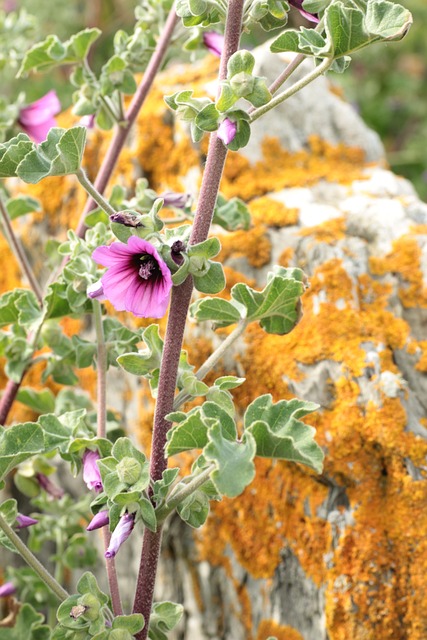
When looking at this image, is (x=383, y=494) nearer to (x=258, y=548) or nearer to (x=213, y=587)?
(x=258, y=548)

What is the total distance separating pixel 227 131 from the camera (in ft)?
3.18

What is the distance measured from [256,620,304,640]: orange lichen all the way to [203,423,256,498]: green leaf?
29.2 inches

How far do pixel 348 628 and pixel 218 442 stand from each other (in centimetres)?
69

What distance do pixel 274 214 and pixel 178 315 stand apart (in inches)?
31.8

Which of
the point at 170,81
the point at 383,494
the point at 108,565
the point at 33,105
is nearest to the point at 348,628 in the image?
the point at 383,494

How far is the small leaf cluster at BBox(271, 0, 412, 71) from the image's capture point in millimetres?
929

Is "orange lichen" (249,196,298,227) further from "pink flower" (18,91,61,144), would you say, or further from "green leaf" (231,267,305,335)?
"green leaf" (231,267,305,335)

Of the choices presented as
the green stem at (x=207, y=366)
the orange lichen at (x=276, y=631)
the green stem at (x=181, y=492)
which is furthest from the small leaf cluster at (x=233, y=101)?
the orange lichen at (x=276, y=631)

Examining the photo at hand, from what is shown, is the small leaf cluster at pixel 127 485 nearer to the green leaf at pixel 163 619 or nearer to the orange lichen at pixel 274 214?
the green leaf at pixel 163 619

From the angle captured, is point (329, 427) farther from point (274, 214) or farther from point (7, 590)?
point (7, 590)

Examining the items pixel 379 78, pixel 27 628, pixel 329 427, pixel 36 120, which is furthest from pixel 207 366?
pixel 379 78

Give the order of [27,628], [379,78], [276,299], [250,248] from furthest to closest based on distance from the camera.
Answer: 1. [379,78]
2. [250,248]
3. [27,628]
4. [276,299]

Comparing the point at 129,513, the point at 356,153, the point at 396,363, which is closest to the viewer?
the point at 129,513

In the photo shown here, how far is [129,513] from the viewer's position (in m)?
0.98
